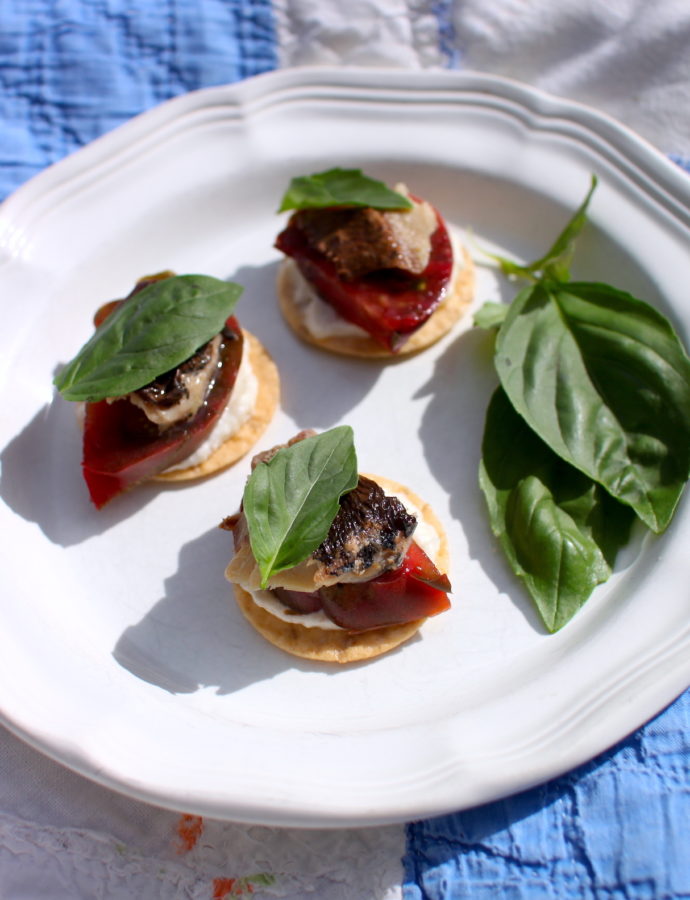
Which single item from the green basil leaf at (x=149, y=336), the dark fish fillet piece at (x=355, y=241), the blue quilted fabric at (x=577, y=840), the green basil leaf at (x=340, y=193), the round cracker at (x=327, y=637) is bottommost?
the blue quilted fabric at (x=577, y=840)

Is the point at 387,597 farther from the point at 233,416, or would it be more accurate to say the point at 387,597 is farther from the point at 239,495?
the point at 233,416

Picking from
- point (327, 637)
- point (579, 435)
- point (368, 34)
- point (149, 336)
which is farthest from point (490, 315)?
point (368, 34)

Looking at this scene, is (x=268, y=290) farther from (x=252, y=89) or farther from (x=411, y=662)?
(x=411, y=662)

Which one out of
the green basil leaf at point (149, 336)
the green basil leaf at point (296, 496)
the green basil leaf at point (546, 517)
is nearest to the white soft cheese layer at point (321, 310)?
the green basil leaf at point (149, 336)

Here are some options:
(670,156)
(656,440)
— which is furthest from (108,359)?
(670,156)

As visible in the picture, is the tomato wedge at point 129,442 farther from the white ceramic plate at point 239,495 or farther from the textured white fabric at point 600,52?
the textured white fabric at point 600,52

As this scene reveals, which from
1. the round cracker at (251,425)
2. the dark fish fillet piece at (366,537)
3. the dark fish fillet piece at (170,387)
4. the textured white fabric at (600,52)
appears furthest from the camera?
the textured white fabric at (600,52)
